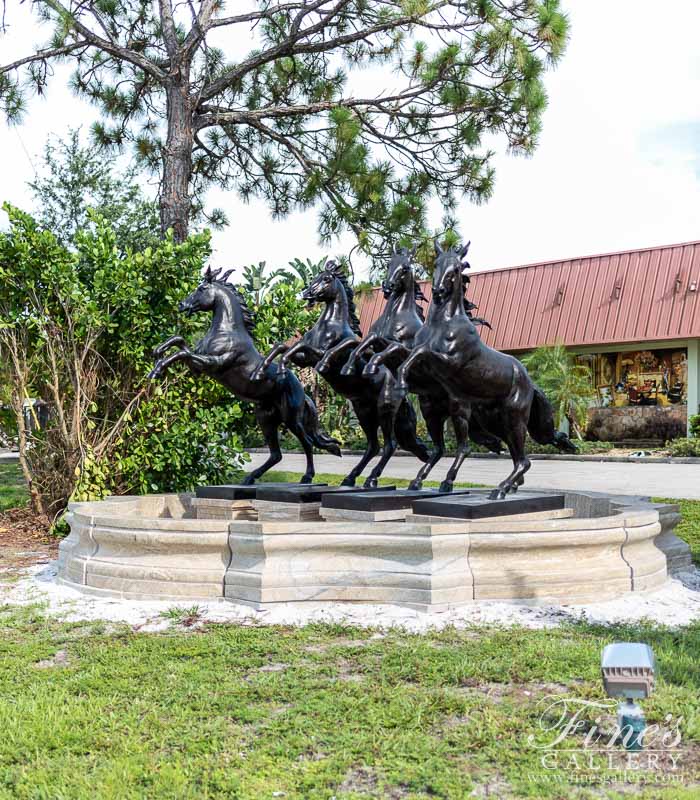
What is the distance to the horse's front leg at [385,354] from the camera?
635 centimetres

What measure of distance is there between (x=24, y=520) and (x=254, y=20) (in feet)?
26.9

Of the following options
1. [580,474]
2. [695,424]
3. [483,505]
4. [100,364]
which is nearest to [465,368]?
[483,505]

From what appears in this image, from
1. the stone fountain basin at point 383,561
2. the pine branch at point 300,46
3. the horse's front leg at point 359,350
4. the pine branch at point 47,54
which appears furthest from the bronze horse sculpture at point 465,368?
the pine branch at point 47,54

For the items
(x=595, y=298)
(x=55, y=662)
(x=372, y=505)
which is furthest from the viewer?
(x=595, y=298)

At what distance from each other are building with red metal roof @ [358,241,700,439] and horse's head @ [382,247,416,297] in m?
19.0

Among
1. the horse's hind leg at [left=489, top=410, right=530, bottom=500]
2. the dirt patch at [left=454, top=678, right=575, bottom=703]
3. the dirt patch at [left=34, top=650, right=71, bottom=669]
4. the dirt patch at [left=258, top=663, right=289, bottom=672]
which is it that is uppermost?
the horse's hind leg at [left=489, top=410, right=530, bottom=500]

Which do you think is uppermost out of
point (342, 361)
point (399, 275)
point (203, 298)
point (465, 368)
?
point (399, 275)

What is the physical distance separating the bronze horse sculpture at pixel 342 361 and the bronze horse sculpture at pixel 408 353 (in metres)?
0.13

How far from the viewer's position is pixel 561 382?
82.7 ft

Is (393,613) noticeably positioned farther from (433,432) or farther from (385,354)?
(433,432)

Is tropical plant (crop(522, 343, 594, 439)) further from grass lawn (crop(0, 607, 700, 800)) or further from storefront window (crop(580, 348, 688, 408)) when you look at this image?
grass lawn (crop(0, 607, 700, 800))

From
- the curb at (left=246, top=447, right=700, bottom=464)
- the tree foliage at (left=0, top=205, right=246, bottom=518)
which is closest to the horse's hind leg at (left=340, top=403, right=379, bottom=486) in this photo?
the tree foliage at (left=0, top=205, right=246, bottom=518)

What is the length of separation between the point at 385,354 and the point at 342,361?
0.72 metres

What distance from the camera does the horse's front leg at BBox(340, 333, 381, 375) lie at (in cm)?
667
